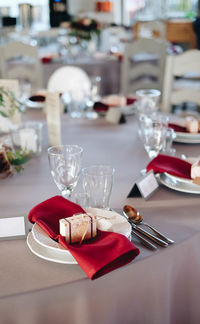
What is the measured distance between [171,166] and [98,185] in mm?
342

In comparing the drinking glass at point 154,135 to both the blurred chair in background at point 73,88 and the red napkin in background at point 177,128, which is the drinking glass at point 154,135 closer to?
the red napkin in background at point 177,128

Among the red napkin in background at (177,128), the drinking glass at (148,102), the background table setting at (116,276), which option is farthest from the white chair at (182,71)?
the background table setting at (116,276)

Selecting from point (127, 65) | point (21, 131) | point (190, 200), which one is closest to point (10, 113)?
point (21, 131)

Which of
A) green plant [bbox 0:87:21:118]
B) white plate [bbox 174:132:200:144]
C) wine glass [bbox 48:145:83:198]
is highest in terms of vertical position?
green plant [bbox 0:87:21:118]

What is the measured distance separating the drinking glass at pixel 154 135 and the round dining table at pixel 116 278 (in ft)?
0.48

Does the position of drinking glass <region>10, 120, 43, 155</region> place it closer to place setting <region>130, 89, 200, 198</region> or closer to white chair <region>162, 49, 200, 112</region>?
place setting <region>130, 89, 200, 198</region>

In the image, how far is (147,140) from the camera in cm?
145

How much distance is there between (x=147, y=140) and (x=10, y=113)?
0.60m

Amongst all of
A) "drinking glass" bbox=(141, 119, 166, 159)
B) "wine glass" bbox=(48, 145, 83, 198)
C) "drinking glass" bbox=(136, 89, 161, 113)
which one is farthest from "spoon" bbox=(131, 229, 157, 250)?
"drinking glass" bbox=(136, 89, 161, 113)

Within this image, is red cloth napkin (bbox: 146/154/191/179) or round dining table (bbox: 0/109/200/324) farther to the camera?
red cloth napkin (bbox: 146/154/191/179)

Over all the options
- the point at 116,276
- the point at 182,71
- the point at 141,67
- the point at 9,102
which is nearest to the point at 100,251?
the point at 116,276

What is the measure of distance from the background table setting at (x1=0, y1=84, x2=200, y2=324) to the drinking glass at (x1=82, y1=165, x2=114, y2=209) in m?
0.05

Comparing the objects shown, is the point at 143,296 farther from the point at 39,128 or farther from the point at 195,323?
the point at 39,128

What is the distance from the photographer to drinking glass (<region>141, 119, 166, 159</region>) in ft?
4.68
